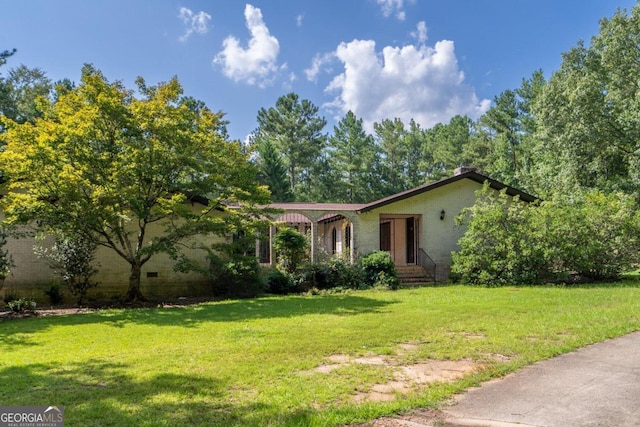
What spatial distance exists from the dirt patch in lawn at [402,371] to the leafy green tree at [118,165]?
25.5 feet

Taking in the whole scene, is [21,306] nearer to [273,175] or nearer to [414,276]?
[414,276]

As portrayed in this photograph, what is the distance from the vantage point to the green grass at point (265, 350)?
13.1 ft

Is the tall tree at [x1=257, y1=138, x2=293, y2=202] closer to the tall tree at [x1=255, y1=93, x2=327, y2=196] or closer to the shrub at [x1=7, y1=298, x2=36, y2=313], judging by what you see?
the tall tree at [x1=255, y1=93, x2=327, y2=196]

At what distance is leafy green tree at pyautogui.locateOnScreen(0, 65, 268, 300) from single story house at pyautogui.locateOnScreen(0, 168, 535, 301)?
2.12 metres

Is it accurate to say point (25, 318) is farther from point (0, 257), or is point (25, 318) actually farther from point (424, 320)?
point (424, 320)

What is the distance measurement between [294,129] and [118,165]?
108 ft

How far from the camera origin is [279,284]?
1493 centimetres

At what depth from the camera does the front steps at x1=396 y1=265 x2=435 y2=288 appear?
17.1m

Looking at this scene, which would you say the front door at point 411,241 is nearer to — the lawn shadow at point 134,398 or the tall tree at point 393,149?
the lawn shadow at point 134,398

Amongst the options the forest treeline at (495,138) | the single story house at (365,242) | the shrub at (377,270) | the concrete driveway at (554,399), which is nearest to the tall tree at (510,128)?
→ the forest treeline at (495,138)

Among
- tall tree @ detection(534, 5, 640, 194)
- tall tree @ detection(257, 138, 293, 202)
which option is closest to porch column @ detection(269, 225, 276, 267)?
tall tree @ detection(257, 138, 293, 202)

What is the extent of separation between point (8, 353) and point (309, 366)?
4.88 metres

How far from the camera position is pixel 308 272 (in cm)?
1538

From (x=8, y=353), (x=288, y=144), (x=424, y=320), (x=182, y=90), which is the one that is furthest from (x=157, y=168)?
(x=288, y=144)
